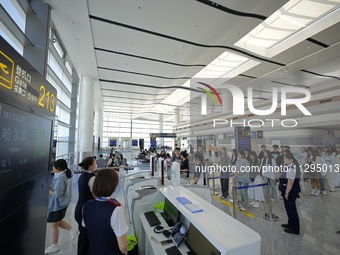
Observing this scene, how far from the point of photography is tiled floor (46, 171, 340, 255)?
2.65 m

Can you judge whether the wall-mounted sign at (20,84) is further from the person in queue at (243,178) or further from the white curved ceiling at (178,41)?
the person in queue at (243,178)

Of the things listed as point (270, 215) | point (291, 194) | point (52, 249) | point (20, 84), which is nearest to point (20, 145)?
point (20, 84)

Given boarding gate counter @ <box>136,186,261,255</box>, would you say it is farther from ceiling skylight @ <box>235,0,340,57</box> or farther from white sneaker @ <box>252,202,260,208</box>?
ceiling skylight @ <box>235,0,340,57</box>

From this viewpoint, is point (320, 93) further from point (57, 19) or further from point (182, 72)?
point (57, 19)

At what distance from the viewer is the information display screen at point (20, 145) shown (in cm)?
126

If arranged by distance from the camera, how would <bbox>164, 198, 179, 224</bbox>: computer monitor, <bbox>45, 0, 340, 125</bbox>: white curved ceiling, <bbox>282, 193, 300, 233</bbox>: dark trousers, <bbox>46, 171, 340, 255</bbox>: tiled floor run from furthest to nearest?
<bbox>45, 0, 340, 125</bbox>: white curved ceiling → <bbox>282, 193, 300, 233</bbox>: dark trousers → <bbox>46, 171, 340, 255</bbox>: tiled floor → <bbox>164, 198, 179, 224</bbox>: computer monitor

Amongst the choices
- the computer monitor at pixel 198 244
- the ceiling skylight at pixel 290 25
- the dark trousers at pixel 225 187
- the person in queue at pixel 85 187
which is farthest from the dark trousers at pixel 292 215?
the ceiling skylight at pixel 290 25

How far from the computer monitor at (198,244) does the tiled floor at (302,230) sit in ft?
5.56

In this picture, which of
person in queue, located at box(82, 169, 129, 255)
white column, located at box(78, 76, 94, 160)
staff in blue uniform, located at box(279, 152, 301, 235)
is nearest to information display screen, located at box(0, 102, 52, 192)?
person in queue, located at box(82, 169, 129, 255)

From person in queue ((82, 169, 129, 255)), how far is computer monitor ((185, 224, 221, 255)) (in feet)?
2.01

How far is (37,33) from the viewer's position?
11.0 ft

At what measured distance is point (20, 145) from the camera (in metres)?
1.52

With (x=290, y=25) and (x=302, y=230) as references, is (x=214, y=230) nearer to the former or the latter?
(x=302, y=230)

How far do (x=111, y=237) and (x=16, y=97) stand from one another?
4.57ft
